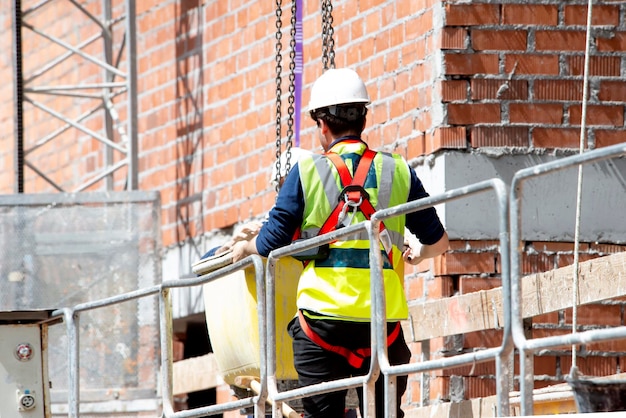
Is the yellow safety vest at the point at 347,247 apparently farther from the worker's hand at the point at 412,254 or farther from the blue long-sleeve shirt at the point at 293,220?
the worker's hand at the point at 412,254

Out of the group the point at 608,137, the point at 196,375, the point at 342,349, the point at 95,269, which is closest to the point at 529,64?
the point at 608,137

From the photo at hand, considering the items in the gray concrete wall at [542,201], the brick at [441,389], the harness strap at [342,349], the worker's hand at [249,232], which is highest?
the gray concrete wall at [542,201]

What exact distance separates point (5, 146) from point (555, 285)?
→ 9178 millimetres

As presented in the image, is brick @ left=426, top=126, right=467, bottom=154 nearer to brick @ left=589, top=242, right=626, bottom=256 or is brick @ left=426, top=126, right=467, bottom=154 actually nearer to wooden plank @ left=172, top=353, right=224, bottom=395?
brick @ left=589, top=242, right=626, bottom=256

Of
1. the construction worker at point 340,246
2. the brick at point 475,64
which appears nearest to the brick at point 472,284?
the brick at point 475,64

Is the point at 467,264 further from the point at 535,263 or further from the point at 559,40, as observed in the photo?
the point at 559,40

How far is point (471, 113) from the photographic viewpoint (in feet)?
27.8

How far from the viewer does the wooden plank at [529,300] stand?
7.08 m

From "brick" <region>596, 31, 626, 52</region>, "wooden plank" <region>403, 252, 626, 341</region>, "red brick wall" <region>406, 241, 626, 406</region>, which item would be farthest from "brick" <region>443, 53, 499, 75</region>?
"wooden plank" <region>403, 252, 626, 341</region>

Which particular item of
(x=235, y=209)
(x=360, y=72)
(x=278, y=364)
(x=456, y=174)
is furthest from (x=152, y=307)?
(x=278, y=364)

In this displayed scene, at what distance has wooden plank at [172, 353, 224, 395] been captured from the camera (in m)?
11.0

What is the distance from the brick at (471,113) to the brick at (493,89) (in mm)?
51

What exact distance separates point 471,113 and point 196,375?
12.1 feet

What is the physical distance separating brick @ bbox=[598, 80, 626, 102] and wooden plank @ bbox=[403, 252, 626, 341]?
4.95 ft
